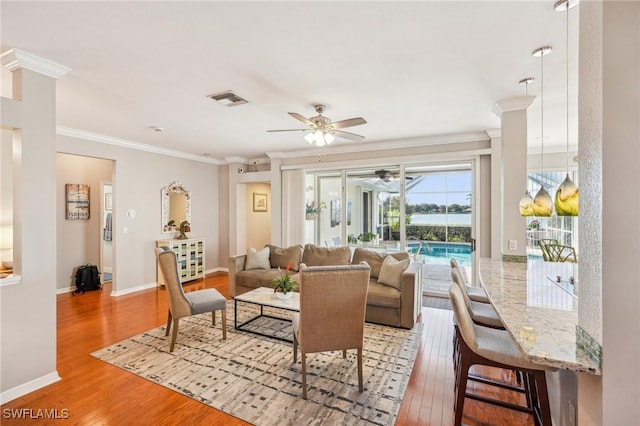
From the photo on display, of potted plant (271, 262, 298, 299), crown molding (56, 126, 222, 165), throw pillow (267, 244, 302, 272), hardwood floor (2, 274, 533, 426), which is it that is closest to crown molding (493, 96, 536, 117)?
hardwood floor (2, 274, 533, 426)

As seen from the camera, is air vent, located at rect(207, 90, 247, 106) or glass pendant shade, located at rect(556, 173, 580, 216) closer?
glass pendant shade, located at rect(556, 173, 580, 216)

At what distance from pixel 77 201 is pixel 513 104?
7255 millimetres

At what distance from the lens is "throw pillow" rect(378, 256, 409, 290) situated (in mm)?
3833

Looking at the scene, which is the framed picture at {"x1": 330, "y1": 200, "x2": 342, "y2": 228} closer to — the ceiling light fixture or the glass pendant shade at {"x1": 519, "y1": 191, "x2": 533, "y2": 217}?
the ceiling light fixture

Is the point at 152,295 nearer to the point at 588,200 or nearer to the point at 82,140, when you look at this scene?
the point at 82,140

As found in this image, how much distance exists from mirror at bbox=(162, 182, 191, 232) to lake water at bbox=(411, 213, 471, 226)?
4.75 metres

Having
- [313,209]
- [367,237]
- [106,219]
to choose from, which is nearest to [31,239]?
[106,219]

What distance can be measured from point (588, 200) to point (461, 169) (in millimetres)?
4164

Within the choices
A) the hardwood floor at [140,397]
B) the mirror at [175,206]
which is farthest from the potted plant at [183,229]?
the hardwood floor at [140,397]

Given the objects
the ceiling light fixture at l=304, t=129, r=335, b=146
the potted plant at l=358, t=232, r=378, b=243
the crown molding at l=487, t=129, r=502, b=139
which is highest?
the crown molding at l=487, t=129, r=502, b=139

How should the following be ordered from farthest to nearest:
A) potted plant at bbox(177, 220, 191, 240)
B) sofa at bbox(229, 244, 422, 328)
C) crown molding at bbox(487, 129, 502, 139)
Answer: potted plant at bbox(177, 220, 191, 240), crown molding at bbox(487, 129, 502, 139), sofa at bbox(229, 244, 422, 328)

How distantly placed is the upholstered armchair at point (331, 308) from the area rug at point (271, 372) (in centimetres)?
18

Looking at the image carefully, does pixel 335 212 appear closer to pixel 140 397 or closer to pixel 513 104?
pixel 513 104

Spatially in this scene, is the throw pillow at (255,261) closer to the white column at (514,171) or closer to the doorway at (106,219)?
the doorway at (106,219)
